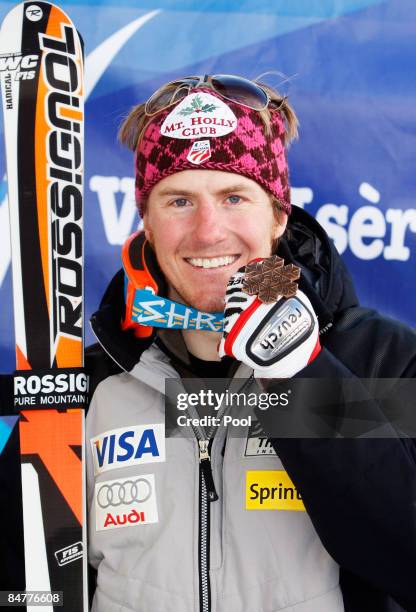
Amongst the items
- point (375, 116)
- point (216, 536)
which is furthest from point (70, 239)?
point (375, 116)

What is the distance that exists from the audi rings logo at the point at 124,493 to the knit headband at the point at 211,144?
64 centimetres

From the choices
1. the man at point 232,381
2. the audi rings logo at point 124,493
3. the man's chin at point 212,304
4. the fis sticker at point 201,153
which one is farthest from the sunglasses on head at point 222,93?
the audi rings logo at point 124,493

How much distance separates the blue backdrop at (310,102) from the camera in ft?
6.75

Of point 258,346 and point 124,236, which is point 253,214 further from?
point 124,236

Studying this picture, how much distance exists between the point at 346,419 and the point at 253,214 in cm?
51

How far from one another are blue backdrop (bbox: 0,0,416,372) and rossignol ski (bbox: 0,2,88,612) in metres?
0.32

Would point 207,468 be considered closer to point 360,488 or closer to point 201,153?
point 360,488

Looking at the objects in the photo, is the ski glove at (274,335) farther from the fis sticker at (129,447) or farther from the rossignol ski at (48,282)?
the rossignol ski at (48,282)

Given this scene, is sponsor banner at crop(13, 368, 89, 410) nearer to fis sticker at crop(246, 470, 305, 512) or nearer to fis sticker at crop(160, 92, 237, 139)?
fis sticker at crop(246, 470, 305, 512)

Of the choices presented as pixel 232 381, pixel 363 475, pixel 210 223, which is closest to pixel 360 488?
pixel 363 475

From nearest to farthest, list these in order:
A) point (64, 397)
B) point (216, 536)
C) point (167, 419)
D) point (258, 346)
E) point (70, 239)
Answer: point (258, 346), point (216, 536), point (167, 419), point (64, 397), point (70, 239)

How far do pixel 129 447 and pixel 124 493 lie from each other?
0.30 feet

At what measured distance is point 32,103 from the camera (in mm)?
1712

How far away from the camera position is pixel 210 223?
1.50m
